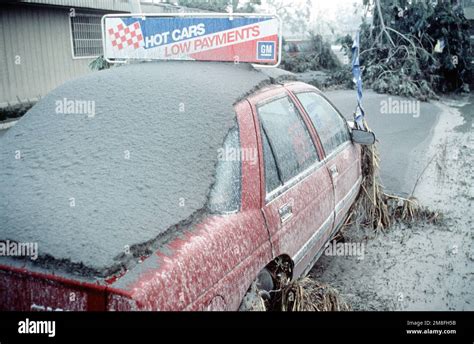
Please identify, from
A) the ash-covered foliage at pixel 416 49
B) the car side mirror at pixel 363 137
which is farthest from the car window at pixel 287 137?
the ash-covered foliage at pixel 416 49

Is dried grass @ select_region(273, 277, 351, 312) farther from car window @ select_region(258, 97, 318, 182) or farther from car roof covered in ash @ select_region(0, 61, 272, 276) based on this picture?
car roof covered in ash @ select_region(0, 61, 272, 276)

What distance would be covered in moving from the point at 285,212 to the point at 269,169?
0.29 metres

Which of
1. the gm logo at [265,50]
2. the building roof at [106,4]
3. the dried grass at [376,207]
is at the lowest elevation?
the dried grass at [376,207]

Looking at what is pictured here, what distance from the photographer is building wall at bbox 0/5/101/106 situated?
11.6m


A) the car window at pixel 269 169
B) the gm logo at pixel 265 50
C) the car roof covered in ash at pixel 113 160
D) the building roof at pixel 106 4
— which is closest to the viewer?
the car roof covered in ash at pixel 113 160

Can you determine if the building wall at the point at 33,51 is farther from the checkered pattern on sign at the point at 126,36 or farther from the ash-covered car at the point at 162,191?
the ash-covered car at the point at 162,191

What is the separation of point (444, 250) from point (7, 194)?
3.97 metres

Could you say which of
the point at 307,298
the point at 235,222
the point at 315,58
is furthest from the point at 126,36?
the point at 315,58

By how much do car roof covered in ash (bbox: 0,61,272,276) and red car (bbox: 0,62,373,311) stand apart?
0.02 metres

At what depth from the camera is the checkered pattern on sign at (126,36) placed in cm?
368

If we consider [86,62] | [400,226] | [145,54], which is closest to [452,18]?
[86,62]

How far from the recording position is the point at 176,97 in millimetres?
2738

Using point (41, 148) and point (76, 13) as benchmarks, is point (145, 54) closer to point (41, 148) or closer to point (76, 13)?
point (41, 148)
